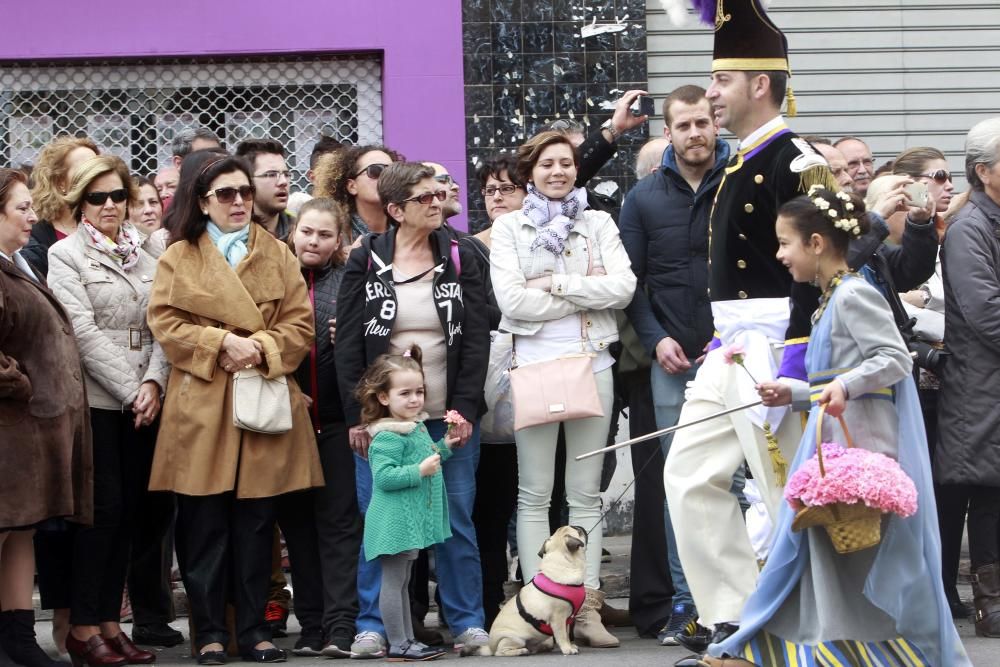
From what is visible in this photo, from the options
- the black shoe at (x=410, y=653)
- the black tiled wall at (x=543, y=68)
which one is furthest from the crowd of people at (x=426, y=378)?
the black tiled wall at (x=543, y=68)

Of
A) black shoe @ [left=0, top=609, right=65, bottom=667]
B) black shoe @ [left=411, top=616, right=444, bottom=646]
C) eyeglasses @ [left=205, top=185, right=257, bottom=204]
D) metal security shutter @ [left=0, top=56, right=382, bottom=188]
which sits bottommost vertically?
black shoe @ [left=411, top=616, right=444, bottom=646]

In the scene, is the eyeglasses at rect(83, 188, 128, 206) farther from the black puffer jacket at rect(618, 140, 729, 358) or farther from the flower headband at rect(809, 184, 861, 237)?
the flower headband at rect(809, 184, 861, 237)

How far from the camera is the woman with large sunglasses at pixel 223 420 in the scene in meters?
7.33

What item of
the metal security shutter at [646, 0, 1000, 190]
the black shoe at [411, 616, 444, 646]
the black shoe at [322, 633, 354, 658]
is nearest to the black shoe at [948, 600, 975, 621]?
the black shoe at [411, 616, 444, 646]

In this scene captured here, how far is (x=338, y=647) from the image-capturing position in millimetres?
7387

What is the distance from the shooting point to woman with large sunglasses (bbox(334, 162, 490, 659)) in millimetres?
7445

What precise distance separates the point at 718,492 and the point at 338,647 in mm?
1922

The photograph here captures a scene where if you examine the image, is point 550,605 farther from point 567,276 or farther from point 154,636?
point 154,636

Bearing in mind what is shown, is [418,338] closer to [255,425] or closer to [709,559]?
[255,425]

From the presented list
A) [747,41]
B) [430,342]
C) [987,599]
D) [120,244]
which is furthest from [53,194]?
[987,599]

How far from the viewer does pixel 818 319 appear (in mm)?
6199

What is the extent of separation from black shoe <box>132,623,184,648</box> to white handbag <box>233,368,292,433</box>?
1.18 metres

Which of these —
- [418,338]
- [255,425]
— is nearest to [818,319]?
[418,338]

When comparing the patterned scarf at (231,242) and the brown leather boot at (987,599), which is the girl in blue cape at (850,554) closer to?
the brown leather boot at (987,599)
